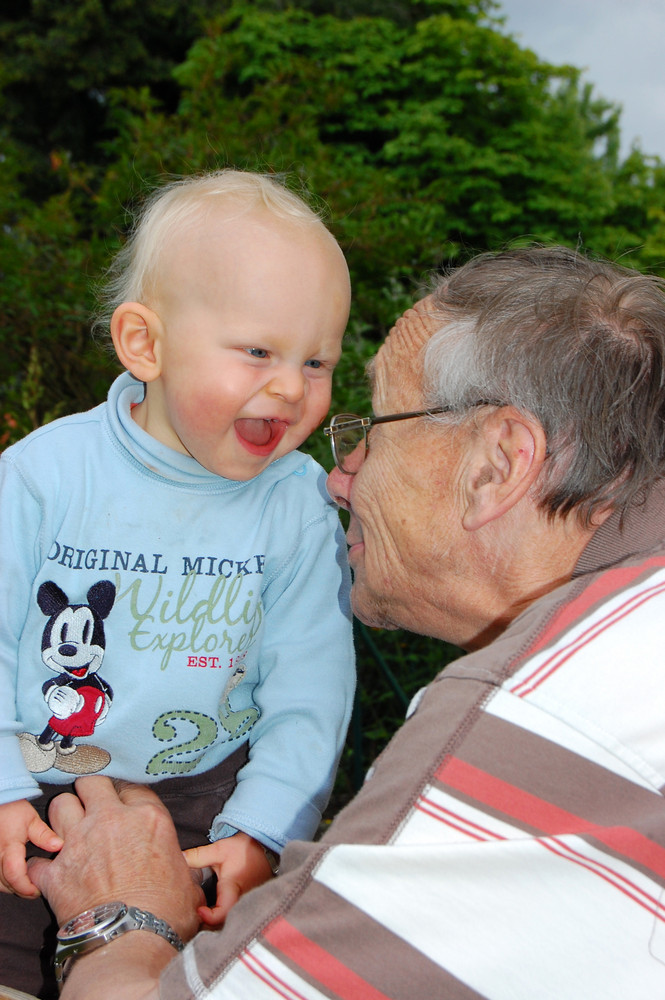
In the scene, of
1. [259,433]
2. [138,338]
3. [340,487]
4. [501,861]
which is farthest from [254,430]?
[501,861]

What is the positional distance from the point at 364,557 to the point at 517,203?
13.7 meters

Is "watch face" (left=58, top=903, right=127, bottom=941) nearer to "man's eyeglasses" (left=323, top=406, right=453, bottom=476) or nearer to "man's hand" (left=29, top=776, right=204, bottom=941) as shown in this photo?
"man's hand" (left=29, top=776, right=204, bottom=941)

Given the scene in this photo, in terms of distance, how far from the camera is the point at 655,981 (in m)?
1.04

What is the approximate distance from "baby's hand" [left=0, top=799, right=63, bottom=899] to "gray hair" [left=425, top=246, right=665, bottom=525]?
120 cm

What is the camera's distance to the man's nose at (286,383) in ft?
5.98

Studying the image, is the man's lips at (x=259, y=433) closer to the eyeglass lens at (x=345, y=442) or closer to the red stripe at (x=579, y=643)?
the eyeglass lens at (x=345, y=442)

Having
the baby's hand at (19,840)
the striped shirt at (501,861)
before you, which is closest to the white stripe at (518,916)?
the striped shirt at (501,861)

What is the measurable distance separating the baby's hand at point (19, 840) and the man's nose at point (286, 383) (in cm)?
101

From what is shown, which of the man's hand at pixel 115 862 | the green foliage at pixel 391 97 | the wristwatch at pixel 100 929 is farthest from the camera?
the green foliage at pixel 391 97

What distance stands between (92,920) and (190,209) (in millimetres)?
1440

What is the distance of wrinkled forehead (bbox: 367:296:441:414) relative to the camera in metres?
1.76

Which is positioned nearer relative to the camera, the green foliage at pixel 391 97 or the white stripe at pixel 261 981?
the white stripe at pixel 261 981

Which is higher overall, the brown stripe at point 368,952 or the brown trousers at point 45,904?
the brown stripe at point 368,952

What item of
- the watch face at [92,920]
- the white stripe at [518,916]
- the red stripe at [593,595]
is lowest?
the watch face at [92,920]
